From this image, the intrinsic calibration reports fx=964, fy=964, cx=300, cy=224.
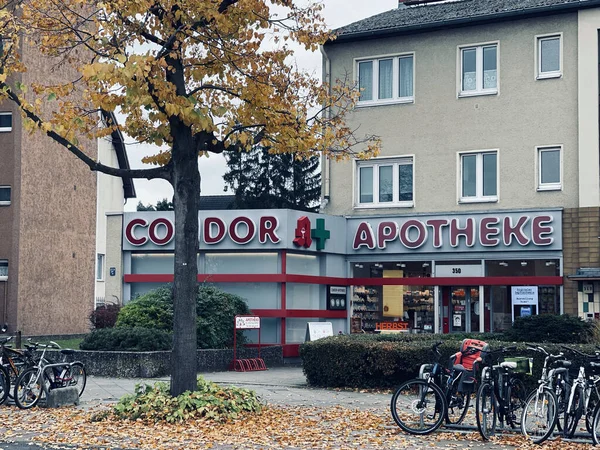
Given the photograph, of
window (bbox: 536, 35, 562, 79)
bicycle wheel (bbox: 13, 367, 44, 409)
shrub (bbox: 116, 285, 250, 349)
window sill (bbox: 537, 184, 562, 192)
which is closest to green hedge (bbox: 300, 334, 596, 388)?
shrub (bbox: 116, 285, 250, 349)

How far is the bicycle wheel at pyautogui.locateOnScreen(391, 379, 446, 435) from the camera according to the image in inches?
505

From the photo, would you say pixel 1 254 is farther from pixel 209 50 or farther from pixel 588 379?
pixel 588 379

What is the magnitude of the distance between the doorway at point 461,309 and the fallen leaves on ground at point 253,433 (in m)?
12.9

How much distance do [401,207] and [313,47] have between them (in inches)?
512

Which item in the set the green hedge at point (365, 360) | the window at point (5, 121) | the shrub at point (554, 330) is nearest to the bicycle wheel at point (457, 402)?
the green hedge at point (365, 360)

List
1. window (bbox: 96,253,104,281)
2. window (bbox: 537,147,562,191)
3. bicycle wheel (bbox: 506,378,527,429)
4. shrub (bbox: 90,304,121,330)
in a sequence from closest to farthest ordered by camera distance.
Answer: bicycle wheel (bbox: 506,378,527,429)
window (bbox: 537,147,562,191)
shrub (bbox: 90,304,121,330)
window (bbox: 96,253,104,281)

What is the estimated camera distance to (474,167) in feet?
90.6

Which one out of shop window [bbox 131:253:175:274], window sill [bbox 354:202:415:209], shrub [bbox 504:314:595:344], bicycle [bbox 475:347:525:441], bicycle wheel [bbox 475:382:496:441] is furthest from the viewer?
window sill [bbox 354:202:415:209]

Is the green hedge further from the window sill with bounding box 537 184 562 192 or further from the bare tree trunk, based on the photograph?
the window sill with bounding box 537 184 562 192

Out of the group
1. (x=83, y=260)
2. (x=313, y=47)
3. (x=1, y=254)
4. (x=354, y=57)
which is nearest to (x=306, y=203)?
(x=83, y=260)

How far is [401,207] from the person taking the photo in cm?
2834

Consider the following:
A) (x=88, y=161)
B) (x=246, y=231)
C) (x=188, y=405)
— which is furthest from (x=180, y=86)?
(x=246, y=231)

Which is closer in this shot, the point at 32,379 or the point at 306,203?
the point at 32,379

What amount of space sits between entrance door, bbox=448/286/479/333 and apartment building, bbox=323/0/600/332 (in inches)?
1.2
